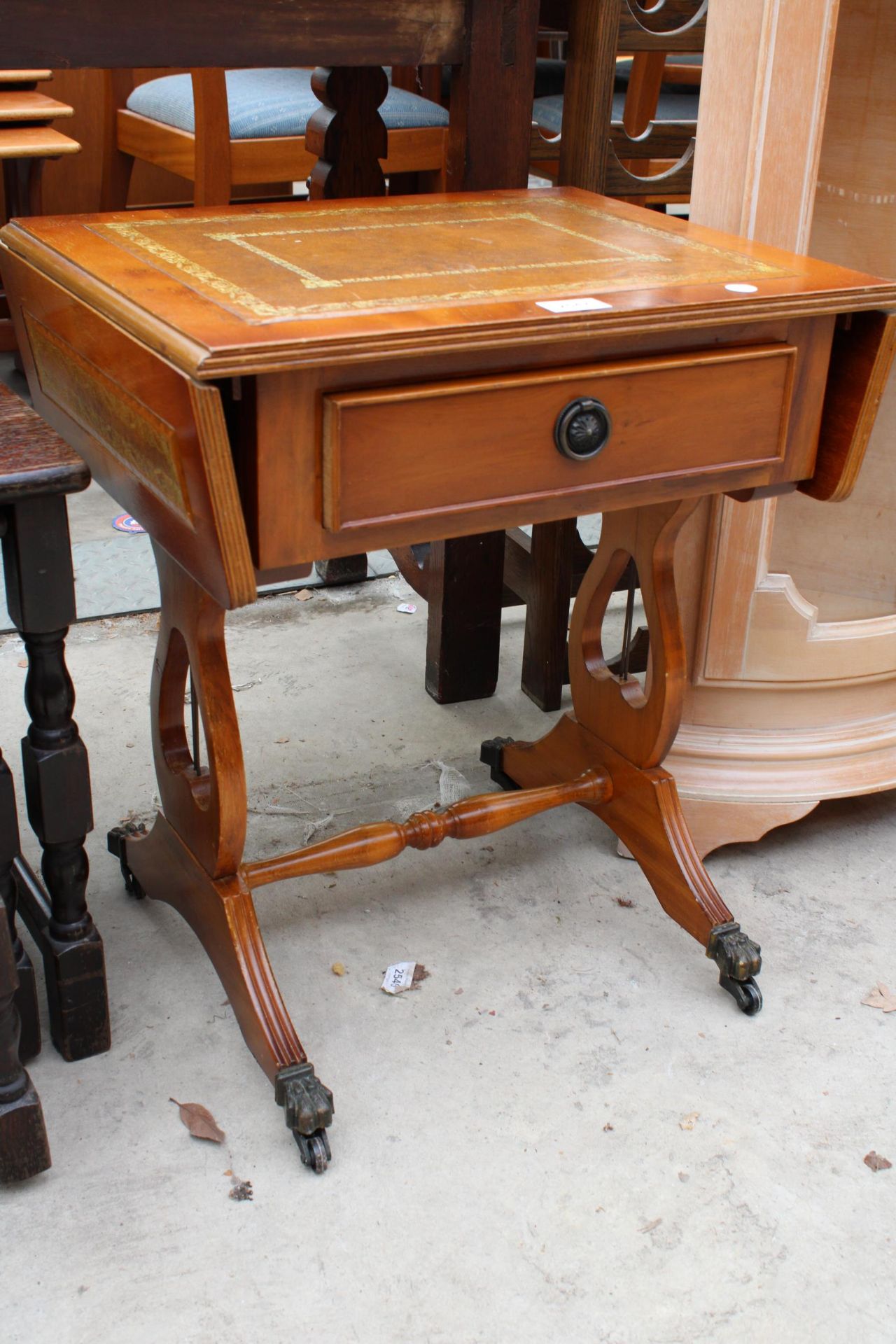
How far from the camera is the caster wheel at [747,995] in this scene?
1918 millimetres

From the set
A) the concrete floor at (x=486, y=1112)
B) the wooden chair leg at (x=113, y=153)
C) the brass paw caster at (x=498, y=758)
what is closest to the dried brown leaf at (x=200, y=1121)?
the concrete floor at (x=486, y=1112)

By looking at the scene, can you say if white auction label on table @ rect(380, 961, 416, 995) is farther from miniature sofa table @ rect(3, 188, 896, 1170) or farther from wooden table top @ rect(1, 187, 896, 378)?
wooden table top @ rect(1, 187, 896, 378)

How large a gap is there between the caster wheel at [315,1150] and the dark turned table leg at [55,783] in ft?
1.10

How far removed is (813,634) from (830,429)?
1.90 ft

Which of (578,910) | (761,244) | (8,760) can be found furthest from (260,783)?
(761,244)

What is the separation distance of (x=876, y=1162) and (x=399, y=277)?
3.92ft

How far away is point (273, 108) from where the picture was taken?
3.44 m

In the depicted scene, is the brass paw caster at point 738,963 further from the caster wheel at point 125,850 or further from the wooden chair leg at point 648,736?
the caster wheel at point 125,850

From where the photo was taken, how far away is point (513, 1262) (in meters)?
1.53

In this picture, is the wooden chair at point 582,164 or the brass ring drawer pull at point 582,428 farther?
the wooden chair at point 582,164

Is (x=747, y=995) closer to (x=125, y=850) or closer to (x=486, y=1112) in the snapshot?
(x=486, y=1112)

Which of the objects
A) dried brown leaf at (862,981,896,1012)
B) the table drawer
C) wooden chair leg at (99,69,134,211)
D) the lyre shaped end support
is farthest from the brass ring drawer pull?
wooden chair leg at (99,69,134,211)

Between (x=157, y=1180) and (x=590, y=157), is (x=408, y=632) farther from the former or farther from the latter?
(x=157, y=1180)

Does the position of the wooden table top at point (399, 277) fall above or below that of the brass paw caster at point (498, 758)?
above
